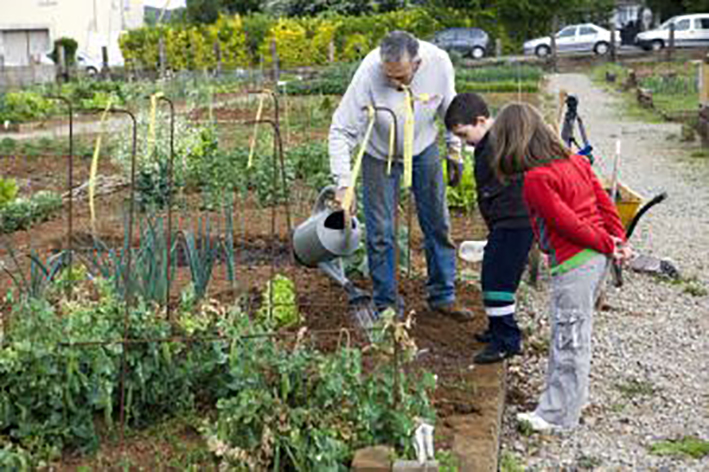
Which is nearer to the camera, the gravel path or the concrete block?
the concrete block

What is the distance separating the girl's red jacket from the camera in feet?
12.1

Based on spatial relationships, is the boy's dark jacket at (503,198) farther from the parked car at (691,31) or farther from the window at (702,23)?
the window at (702,23)

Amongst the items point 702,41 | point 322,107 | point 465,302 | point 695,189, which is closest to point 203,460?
point 465,302

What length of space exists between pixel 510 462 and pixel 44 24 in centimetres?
4190

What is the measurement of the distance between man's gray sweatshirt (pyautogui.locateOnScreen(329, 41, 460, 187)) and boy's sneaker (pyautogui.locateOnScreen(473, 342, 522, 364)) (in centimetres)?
90

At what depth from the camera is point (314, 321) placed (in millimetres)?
4652

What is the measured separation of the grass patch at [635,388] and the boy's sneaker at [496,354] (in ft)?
1.61

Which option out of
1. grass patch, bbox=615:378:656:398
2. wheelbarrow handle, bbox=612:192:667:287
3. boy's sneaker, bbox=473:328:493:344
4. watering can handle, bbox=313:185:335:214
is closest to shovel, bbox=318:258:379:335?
watering can handle, bbox=313:185:335:214

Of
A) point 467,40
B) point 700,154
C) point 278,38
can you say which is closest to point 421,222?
point 700,154

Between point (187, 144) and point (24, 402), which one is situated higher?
point (187, 144)

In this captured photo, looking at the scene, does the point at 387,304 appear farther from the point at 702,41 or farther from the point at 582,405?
the point at 702,41

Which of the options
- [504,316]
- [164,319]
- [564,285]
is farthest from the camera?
[504,316]

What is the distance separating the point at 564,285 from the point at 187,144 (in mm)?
5048

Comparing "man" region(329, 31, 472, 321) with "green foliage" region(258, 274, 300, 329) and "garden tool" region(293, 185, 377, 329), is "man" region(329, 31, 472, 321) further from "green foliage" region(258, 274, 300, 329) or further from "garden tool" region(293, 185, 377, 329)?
"green foliage" region(258, 274, 300, 329)
